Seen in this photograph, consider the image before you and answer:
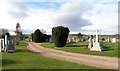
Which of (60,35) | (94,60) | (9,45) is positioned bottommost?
(94,60)

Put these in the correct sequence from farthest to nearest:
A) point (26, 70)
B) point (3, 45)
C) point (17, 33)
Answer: point (17, 33)
point (3, 45)
point (26, 70)

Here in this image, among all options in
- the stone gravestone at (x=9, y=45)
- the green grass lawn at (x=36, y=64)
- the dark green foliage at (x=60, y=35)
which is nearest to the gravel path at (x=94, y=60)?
the green grass lawn at (x=36, y=64)

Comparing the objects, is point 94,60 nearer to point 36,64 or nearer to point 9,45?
point 36,64

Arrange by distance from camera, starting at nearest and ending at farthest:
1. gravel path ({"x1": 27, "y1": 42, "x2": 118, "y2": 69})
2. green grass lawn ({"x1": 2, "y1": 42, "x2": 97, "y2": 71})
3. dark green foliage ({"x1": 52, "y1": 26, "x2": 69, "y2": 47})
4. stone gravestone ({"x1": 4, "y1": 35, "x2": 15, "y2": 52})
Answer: green grass lawn ({"x1": 2, "y1": 42, "x2": 97, "y2": 71})
gravel path ({"x1": 27, "y1": 42, "x2": 118, "y2": 69})
stone gravestone ({"x1": 4, "y1": 35, "x2": 15, "y2": 52})
dark green foliage ({"x1": 52, "y1": 26, "x2": 69, "y2": 47})

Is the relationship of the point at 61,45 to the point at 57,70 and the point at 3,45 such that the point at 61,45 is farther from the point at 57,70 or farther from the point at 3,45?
the point at 57,70

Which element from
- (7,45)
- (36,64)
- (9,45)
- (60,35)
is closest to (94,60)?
(36,64)

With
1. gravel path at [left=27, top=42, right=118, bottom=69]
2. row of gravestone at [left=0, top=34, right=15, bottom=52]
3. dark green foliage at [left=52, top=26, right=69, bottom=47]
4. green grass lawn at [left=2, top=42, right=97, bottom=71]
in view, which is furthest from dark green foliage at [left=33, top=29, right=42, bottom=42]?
green grass lawn at [left=2, top=42, right=97, bottom=71]

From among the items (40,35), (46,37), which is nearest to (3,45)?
(40,35)

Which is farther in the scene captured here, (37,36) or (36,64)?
(37,36)

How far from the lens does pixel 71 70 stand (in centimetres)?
1221

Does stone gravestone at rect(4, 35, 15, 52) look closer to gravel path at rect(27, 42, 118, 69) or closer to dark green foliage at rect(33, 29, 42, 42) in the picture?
gravel path at rect(27, 42, 118, 69)

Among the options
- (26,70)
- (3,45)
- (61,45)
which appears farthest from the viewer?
(61,45)

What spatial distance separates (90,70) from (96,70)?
35 cm

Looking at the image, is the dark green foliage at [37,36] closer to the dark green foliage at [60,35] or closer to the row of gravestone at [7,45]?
the dark green foliage at [60,35]
